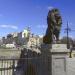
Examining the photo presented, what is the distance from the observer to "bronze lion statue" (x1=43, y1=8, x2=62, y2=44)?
902cm

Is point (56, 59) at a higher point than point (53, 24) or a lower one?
lower

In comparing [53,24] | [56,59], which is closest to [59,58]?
[56,59]

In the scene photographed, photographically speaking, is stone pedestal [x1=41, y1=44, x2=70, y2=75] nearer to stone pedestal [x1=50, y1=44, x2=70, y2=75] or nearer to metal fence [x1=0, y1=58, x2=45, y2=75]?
stone pedestal [x1=50, y1=44, x2=70, y2=75]

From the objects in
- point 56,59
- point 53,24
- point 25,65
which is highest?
point 53,24

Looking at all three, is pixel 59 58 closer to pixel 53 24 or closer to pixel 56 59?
pixel 56 59

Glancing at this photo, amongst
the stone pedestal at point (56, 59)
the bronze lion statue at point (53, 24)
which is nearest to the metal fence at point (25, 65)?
the stone pedestal at point (56, 59)

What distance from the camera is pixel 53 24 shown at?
9.07 meters

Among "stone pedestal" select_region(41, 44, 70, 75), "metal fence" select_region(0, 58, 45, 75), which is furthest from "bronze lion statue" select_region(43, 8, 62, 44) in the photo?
"metal fence" select_region(0, 58, 45, 75)

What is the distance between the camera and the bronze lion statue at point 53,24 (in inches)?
355

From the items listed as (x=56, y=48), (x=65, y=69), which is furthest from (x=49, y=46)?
(x=65, y=69)

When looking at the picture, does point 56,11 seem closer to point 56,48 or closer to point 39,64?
point 56,48

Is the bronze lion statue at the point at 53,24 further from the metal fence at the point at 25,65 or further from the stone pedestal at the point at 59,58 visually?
the metal fence at the point at 25,65

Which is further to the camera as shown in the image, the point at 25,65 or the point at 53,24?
the point at 25,65

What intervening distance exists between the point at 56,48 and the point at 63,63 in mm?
521
